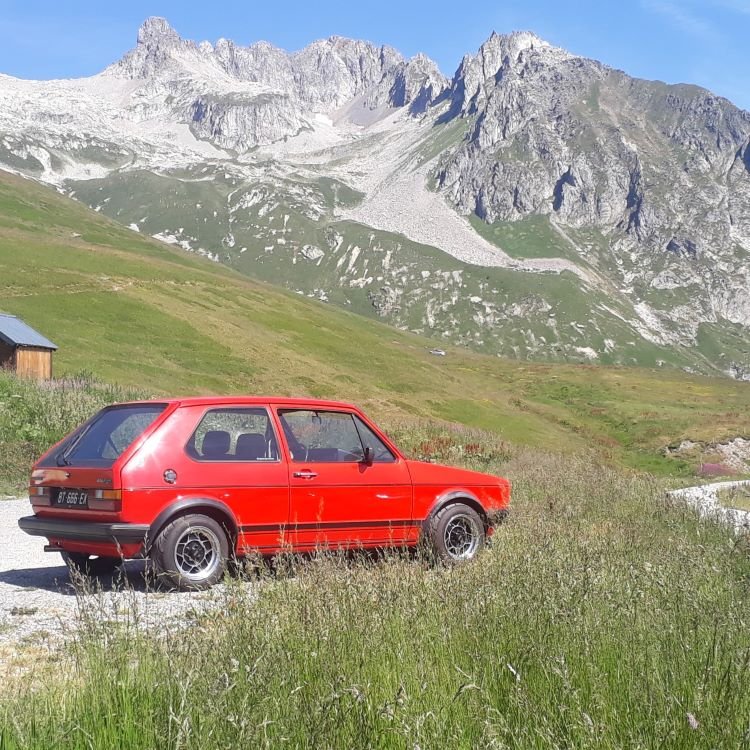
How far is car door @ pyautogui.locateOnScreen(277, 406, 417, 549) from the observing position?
957 centimetres

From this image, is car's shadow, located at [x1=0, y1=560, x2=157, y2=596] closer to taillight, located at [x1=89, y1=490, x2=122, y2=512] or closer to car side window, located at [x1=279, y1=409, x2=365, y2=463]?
taillight, located at [x1=89, y1=490, x2=122, y2=512]

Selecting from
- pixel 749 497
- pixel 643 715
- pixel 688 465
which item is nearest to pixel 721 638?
pixel 643 715

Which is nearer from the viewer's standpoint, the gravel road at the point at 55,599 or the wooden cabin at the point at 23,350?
the gravel road at the point at 55,599

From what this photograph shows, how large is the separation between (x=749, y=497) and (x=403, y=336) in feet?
434

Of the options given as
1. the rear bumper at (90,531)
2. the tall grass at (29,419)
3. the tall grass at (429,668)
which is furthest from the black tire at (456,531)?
the tall grass at (29,419)

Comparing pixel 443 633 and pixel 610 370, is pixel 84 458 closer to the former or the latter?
pixel 443 633

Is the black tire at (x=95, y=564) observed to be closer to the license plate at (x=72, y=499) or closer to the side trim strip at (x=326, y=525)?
the license plate at (x=72, y=499)

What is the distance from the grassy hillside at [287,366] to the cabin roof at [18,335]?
3726 millimetres

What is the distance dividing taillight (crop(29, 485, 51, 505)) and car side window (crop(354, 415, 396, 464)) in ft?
13.2

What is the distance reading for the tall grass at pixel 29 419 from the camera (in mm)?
18656

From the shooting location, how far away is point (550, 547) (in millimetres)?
7523

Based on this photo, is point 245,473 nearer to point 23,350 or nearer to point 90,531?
point 90,531

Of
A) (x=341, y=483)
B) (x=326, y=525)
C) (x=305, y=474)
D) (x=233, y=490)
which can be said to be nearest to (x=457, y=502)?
(x=341, y=483)

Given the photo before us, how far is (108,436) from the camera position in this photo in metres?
9.41
